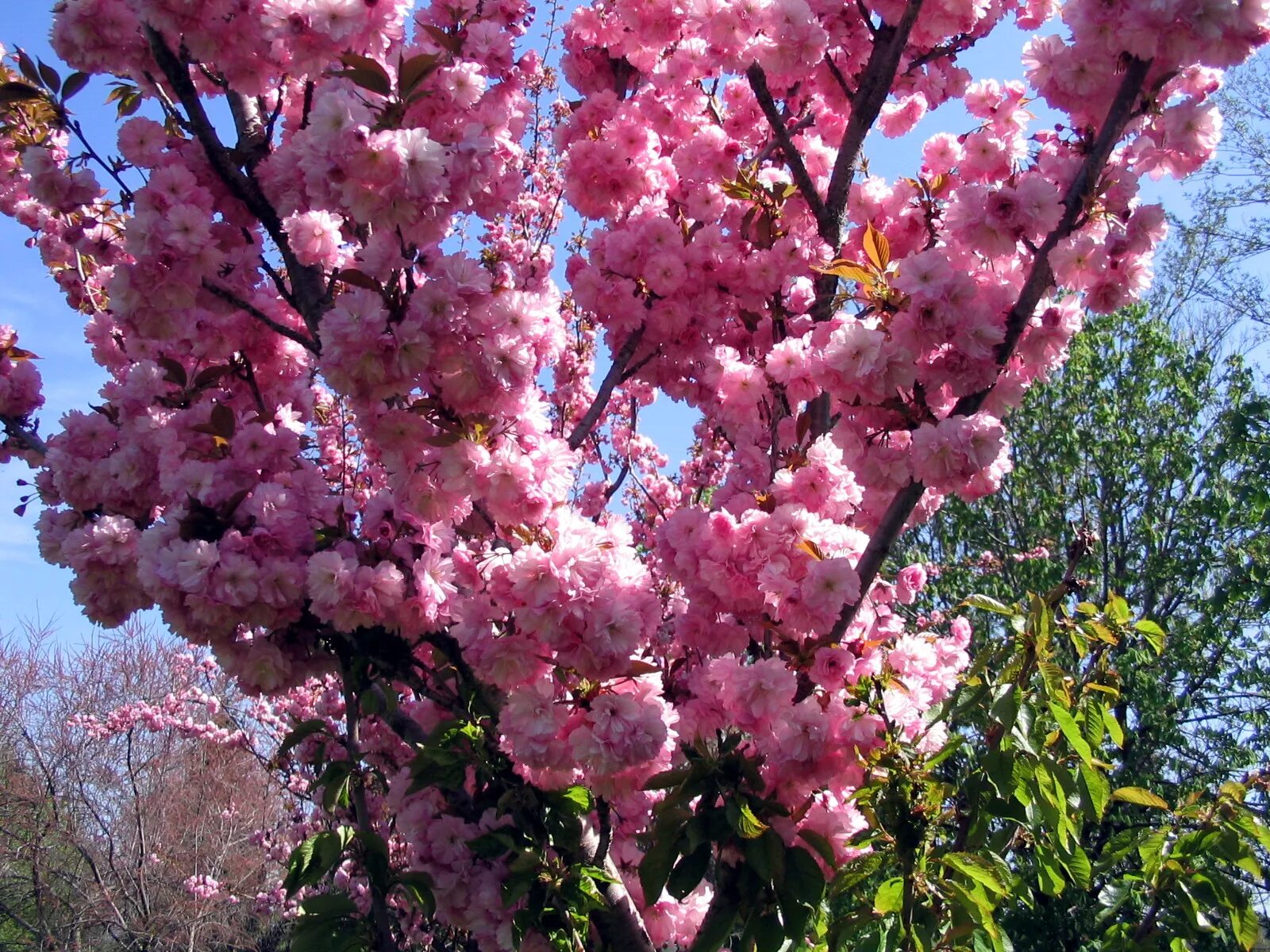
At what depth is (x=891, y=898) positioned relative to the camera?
1.83 meters

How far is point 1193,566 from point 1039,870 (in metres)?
10.6

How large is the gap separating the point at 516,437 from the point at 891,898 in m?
1.24

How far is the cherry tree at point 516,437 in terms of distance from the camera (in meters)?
2.05

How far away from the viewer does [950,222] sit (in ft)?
7.38

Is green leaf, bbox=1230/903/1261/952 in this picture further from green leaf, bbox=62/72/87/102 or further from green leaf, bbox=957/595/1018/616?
green leaf, bbox=62/72/87/102

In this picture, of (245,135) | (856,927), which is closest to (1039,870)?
(856,927)

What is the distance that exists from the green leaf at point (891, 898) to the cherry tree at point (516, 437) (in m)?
0.19

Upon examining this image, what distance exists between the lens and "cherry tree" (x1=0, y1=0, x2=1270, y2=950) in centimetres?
205

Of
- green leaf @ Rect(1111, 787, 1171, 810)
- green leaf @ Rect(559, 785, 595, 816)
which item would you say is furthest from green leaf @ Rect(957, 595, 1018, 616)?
green leaf @ Rect(559, 785, 595, 816)

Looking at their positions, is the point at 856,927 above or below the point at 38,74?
below

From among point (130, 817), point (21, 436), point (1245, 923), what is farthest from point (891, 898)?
point (130, 817)

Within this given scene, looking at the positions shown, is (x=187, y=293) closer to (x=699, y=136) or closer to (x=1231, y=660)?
(x=699, y=136)

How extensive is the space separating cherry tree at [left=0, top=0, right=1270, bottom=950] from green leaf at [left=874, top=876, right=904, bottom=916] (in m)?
0.19

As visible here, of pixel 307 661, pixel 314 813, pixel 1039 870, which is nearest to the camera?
pixel 1039 870
